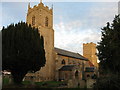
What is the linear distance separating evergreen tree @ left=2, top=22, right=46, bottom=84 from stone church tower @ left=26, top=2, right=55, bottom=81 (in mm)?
20366

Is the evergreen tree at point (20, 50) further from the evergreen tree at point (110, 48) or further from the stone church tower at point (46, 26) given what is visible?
the stone church tower at point (46, 26)

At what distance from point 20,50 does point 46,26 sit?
25446 mm

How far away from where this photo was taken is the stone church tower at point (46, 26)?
44.4 m

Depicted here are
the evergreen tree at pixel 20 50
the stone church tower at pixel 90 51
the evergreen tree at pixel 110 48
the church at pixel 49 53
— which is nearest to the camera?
the evergreen tree at pixel 110 48

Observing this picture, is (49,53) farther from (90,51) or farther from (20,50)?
(90,51)

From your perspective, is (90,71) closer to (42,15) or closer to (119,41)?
(42,15)

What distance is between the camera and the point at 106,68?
16984 mm

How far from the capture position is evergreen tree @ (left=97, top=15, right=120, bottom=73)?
15.6 metres

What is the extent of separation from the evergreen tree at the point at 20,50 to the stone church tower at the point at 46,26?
20.4 meters

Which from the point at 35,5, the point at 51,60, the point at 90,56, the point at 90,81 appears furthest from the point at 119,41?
the point at 90,56

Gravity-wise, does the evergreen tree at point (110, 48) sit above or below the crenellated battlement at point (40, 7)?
below

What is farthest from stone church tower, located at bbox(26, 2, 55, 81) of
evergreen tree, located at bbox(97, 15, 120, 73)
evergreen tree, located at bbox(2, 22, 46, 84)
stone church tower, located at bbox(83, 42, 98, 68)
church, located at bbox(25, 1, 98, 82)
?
stone church tower, located at bbox(83, 42, 98, 68)

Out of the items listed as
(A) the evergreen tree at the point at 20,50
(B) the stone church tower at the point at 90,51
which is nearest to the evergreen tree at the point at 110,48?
(A) the evergreen tree at the point at 20,50

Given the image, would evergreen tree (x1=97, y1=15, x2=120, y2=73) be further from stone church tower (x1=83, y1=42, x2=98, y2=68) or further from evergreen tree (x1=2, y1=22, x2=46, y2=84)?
stone church tower (x1=83, y1=42, x2=98, y2=68)
